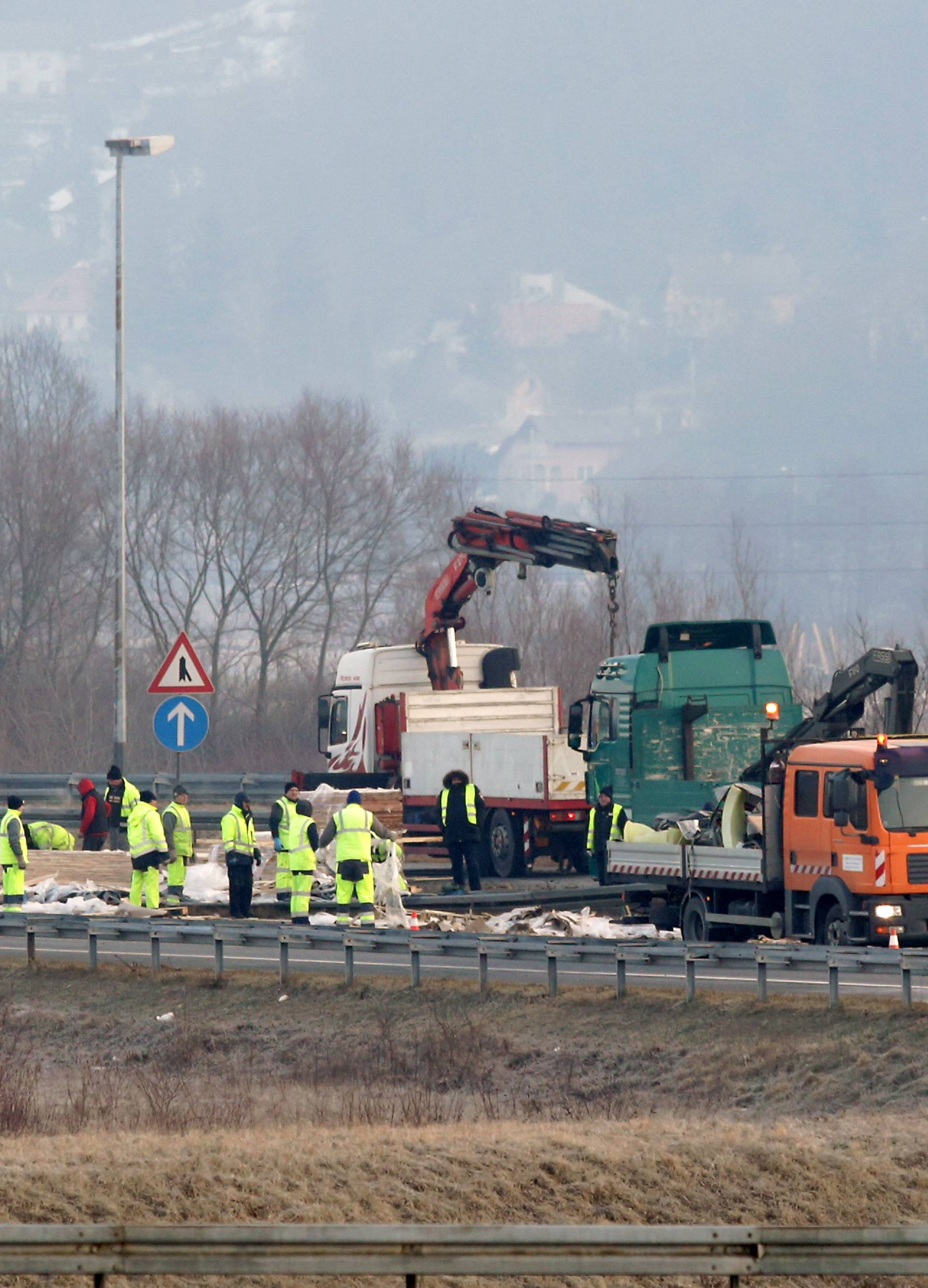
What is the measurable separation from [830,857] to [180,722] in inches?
342

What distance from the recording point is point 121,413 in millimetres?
30766

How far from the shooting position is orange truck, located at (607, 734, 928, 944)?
17078mm

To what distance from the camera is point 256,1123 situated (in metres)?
12.8

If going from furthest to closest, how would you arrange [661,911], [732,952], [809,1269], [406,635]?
1. [406,635]
2. [661,911]
3. [732,952]
4. [809,1269]

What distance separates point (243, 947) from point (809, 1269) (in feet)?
48.5

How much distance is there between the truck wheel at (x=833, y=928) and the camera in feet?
57.1

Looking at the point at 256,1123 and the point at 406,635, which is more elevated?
the point at 406,635

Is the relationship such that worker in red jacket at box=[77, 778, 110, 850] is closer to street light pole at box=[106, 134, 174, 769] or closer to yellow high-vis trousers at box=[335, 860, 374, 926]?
street light pole at box=[106, 134, 174, 769]

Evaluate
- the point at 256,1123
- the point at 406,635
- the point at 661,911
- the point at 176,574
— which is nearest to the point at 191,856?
the point at 661,911

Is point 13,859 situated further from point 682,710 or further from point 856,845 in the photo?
point 856,845

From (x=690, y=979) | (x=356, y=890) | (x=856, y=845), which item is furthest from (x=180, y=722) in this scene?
(x=690, y=979)

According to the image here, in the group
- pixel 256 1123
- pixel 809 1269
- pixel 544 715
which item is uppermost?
pixel 544 715

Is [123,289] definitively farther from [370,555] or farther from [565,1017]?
[370,555]

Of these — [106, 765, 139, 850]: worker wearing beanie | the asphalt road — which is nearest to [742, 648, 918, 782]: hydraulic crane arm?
the asphalt road
